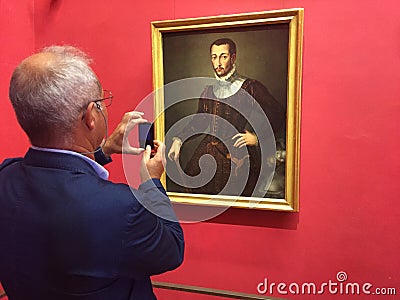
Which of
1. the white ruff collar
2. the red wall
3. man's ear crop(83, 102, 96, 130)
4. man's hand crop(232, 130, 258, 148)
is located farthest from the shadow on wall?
man's ear crop(83, 102, 96, 130)

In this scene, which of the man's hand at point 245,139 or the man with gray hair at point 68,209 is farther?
the man's hand at point 245,139

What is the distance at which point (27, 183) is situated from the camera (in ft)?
2.61

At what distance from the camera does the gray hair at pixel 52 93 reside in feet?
2.47

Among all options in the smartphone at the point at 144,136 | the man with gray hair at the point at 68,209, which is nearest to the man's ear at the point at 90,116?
the man with gray hair at the point at 68,209

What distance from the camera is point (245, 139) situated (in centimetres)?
142

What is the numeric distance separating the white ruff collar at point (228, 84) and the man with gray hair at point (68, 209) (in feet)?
2.23

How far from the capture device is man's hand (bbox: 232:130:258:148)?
4.61ft

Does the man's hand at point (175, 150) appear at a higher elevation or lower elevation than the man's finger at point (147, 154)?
lower

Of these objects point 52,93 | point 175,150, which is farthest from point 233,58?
point 52,93

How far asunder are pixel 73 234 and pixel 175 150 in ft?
2.69

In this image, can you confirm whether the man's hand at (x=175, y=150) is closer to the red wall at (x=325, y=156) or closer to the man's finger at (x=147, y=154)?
the red wall at (x=325, y=156)

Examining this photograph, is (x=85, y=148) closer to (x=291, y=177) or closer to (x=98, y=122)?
(x=98, y=122)

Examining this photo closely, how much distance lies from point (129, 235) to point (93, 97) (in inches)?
12.2

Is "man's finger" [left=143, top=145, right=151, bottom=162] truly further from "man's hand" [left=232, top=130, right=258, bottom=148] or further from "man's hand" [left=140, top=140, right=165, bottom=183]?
"man's hand" [left=232, top=130, right=258, bottom=148]
